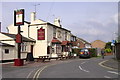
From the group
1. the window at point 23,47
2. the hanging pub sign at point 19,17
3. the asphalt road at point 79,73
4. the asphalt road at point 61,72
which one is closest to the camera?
the asphalt road at point 79,73

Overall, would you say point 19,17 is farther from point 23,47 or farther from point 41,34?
point 41,34

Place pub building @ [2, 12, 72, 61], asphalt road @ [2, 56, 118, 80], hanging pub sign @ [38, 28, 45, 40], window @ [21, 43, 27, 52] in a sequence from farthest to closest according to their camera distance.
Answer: hanging pub sign @ [38, 28, 45, 40] → pub building @ [2, 12, 72, 61] → window @ [21, 43, 27, 52] → asphalt road @ [2, 56, 118, 80]

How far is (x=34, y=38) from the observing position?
118 feet

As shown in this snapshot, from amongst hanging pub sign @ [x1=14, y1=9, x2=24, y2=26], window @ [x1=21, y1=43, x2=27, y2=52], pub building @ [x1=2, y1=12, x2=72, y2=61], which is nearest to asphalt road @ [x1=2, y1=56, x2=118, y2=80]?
hanging pub sign @ [x1=14, y1=9, x2=24, y2=26]

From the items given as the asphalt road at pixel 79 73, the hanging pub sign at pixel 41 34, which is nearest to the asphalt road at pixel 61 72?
the asphalt road at pixel 79 73

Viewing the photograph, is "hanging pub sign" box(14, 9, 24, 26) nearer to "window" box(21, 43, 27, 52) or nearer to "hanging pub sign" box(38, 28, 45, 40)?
"window" box(21, 43, 27, 52)

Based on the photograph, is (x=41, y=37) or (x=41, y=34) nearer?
(x=41, y=37)

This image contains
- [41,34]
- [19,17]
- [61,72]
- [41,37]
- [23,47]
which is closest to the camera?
[61,72]

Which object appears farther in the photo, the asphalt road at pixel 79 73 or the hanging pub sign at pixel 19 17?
the hanging pub sign at pixel 19 17

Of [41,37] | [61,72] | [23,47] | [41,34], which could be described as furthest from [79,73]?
[41,34]

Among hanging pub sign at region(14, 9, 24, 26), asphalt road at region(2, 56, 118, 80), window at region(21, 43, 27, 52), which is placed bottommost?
asphalt road at region(2, 56, 118, 80)

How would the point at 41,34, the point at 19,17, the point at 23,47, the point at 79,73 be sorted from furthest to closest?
the point at 41,34, the point at 23,47, the point at 19,17, the point at 79,73

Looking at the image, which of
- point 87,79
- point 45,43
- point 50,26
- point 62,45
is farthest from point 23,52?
point 87,79

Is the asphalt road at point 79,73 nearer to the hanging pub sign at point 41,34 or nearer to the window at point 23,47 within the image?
the window at point 23,47
